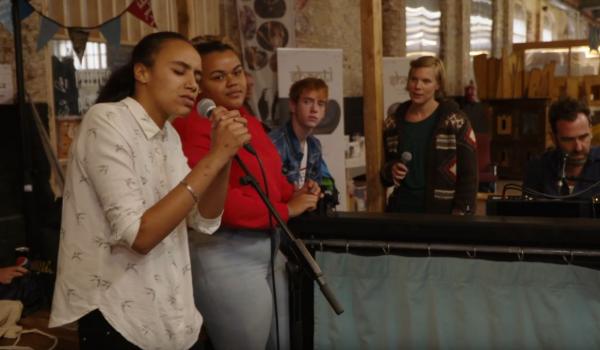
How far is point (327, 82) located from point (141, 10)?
5.96 feet

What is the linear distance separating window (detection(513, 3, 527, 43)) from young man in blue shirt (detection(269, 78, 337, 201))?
11.1 metres

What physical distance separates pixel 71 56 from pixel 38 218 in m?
1.12

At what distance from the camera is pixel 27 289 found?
3.35 metres

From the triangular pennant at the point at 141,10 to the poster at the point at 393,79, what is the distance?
3056 mm

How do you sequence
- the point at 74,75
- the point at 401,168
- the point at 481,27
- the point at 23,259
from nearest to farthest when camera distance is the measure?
the point at 401,168
the point at 23,259
the point at 74,75
the point at 481,27

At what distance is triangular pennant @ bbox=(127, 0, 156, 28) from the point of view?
385 centimetres

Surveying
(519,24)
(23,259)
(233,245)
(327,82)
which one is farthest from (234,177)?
(519,24)

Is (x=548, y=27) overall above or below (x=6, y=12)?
above

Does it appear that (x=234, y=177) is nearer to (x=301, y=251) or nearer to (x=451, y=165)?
(x=301, y=251)

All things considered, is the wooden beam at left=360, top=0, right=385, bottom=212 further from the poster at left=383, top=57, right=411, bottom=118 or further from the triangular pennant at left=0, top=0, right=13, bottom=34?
the poster at left=383, top=57, right=411, bottom=118

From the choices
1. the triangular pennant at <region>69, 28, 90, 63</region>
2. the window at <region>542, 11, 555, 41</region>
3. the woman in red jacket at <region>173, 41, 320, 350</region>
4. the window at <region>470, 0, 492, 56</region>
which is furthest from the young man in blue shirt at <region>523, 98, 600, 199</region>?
the window at <region>542, 11, 555, 41</region>

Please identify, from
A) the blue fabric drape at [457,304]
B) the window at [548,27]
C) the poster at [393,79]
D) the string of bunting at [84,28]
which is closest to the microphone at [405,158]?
the blue fabric drape at [457,304]

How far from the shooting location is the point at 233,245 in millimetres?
1838

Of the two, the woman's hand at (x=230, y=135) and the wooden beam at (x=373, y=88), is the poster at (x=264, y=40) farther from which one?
the woman's hand at (x=230, y=135)
